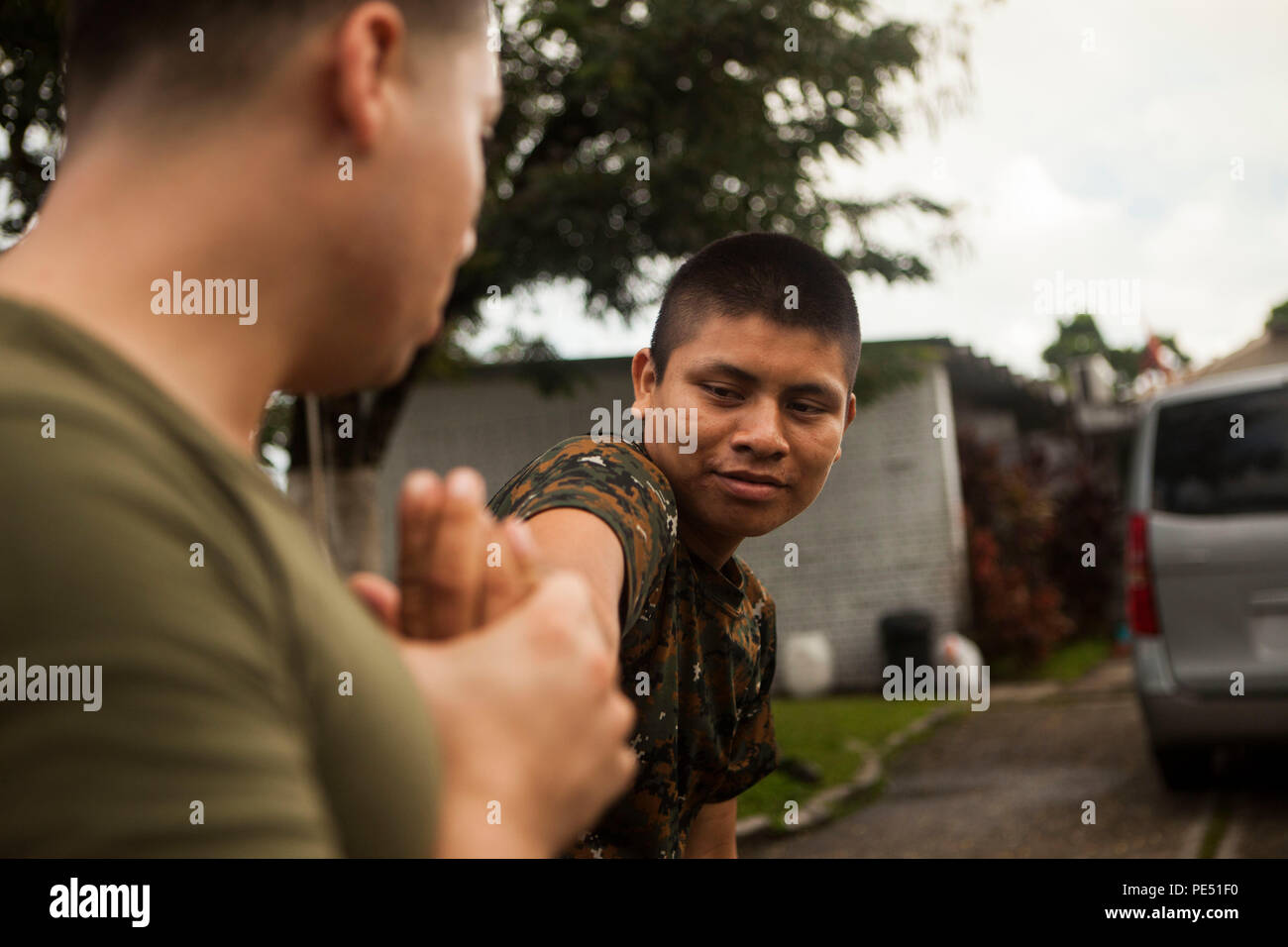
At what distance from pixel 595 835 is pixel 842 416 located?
921 millimetres

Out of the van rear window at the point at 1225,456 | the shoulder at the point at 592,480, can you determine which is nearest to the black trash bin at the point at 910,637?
the van rear window at the point at 1225,456

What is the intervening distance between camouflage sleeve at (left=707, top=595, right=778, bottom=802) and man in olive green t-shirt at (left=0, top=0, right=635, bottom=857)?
1659 millimetres

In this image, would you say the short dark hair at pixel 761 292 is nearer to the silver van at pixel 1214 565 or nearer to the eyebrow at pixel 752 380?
the eyebrow at pixel 752 380

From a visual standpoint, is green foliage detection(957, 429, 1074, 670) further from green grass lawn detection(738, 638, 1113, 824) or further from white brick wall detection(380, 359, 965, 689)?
green grass lawn detection(738, 638, 1113, 824)

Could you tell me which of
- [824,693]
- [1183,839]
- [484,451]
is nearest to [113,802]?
[1183,839]

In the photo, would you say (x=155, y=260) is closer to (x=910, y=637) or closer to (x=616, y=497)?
(x=616, y=497)

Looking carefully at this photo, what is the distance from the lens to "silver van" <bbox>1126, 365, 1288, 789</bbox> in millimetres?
6102

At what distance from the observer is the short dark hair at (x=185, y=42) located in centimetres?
82

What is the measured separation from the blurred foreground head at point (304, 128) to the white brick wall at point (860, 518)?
13699 millimetres

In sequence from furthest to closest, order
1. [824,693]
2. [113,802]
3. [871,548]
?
1. [871,548]
2. [824,693]
3. [113,802]

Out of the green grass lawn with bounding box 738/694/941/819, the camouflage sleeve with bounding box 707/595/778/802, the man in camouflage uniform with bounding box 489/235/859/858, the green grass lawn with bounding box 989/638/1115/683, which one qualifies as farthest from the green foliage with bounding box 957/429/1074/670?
the man in camouflage uniform with bounding box 489/235/859/858
